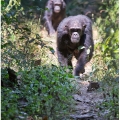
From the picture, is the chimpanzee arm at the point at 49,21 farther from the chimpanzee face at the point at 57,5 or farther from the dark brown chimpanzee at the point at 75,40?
the dark brown chimpanzee at the point at 75,40

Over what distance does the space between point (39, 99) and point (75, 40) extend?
365 centimetres

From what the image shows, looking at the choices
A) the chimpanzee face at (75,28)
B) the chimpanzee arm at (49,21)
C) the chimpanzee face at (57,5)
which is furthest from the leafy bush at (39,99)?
the chimpanzee face at (57,5)

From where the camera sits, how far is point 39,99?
158 inches

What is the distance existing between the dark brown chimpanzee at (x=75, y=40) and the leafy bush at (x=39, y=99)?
9.91 ft

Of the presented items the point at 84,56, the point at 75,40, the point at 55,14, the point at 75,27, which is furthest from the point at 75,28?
the point at 55,14

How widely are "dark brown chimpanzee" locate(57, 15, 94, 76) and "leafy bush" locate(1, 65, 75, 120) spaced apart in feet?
9.91

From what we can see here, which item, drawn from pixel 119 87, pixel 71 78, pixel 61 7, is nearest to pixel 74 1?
pixel 61 7

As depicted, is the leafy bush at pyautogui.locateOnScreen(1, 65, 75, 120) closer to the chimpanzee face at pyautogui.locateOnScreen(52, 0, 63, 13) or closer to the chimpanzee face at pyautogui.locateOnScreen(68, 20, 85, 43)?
the chimpanzee face at pyautogui.locateOnScreen(68, 20, 85, 43)

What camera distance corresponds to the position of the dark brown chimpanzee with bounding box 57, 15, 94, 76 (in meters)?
7.62

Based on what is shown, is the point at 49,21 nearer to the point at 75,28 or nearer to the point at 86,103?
the point at 75,28

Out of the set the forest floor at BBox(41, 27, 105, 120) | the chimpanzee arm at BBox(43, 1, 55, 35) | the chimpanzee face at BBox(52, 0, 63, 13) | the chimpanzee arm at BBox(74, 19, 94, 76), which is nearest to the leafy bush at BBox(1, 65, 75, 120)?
the forest floor at BBox(41, 27, 105, 120)

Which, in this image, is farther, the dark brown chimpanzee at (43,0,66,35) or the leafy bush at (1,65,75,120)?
the dark brown chimpanzee at (43,0,66,35)

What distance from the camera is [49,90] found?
4.19 m

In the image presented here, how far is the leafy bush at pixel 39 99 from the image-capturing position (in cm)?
389
